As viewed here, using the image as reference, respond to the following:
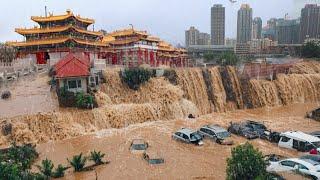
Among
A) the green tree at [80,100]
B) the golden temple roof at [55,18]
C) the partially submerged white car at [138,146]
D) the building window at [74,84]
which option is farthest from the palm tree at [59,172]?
the golden temple roof at [55,18]

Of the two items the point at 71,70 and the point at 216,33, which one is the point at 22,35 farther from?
the point at 216,33

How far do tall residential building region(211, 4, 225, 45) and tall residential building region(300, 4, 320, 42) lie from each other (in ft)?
120

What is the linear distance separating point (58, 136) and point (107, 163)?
6.71 metres

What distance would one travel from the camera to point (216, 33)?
147 m

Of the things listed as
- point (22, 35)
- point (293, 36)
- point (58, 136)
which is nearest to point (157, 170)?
point (58, 136)

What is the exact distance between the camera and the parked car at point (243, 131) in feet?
82.3

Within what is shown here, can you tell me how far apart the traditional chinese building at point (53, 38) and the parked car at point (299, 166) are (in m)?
27.5

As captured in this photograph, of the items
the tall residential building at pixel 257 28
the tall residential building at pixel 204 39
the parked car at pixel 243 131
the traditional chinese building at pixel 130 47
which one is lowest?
the parked car at pixel 243 131

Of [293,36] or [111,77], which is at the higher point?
[293,36]

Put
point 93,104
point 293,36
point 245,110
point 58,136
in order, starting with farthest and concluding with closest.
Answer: point 293,36, point 245,110, point 93,104, point 58,136

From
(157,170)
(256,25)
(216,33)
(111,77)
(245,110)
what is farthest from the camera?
(256,25)

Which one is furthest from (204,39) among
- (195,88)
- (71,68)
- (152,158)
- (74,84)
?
(152,158)

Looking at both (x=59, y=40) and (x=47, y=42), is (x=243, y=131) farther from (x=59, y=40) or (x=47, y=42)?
(x=47, y=42)

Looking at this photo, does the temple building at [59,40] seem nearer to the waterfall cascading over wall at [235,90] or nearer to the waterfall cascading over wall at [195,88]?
the waterfall cascading over wall at [195,88]
